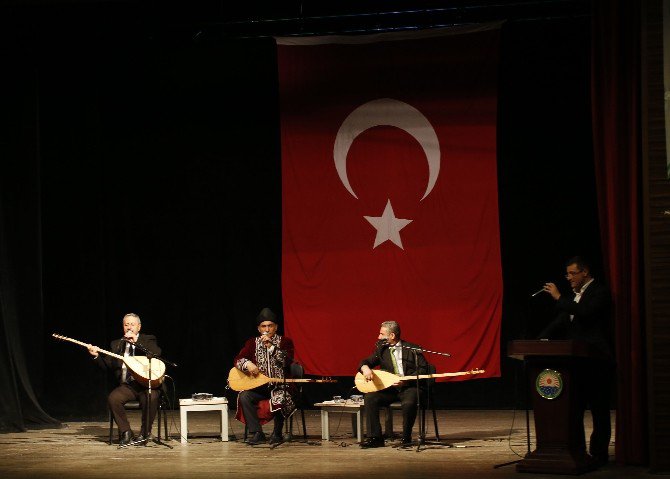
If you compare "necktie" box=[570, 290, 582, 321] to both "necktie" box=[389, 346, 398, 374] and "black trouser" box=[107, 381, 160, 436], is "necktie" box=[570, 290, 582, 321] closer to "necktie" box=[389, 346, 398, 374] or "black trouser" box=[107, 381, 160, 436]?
"necktie" box=[389, 346, 398, 374]

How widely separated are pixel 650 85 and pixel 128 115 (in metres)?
6.13

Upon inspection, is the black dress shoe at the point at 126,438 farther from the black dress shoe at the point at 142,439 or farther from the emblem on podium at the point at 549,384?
the emblem on podium at the point at 549,384

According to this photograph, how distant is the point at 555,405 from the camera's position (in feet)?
Result: 21.0

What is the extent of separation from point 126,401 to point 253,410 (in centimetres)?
101

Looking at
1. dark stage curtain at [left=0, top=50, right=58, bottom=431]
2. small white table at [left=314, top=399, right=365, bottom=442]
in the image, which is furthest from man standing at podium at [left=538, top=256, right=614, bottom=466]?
dark stage curtain at [left=0, top=50, right=58, bottom=431]

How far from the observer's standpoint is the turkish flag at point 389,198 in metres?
9.59

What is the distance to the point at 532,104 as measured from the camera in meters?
10.3

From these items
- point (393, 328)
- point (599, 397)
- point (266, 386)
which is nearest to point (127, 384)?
point (266, 386)

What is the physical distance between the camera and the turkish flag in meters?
9.59

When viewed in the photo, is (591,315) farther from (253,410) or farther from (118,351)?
(118,351)

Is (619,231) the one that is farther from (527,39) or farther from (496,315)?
(527,39)

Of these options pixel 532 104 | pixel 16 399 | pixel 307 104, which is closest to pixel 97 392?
pixel 16 399

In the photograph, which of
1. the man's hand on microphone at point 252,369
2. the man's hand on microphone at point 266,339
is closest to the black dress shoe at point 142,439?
the man's hand on microphone at point 252,369

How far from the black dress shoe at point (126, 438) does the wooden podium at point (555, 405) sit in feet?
10.7
